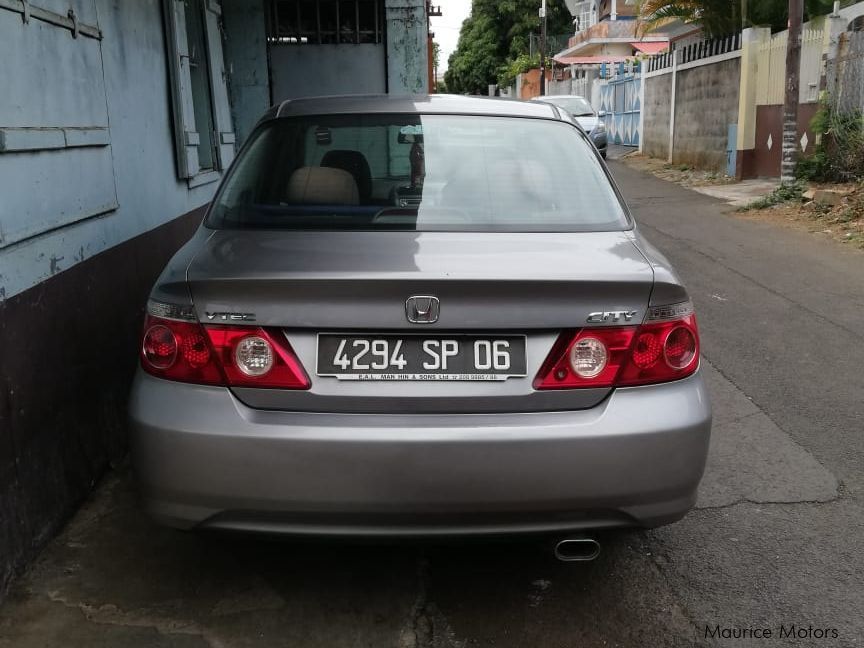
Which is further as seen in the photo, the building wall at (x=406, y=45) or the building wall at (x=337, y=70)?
the building wall at (x=337, y=70)

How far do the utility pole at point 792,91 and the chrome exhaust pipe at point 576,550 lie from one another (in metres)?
12.2

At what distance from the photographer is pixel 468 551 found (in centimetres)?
337

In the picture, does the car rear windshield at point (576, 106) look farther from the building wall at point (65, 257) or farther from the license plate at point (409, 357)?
the license plate at point (409, 357)

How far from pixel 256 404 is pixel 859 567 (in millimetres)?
2196

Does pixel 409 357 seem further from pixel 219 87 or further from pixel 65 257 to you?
pixel 219 87

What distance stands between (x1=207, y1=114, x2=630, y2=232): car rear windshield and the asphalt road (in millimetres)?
1101

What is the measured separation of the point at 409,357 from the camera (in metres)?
2.56

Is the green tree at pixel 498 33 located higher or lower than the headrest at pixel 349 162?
higher

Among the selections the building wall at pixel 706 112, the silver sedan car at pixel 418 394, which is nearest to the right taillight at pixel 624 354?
the silver sedan car at pixel 418 394

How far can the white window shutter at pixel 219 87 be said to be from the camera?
8109mm

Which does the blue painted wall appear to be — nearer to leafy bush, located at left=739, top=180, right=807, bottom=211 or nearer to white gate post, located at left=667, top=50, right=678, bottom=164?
leafy bush, located at left=739, top=180, right=807, bottom=211

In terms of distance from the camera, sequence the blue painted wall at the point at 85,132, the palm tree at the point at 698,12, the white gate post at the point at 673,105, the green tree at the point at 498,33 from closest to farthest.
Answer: the blue painted wall at the point at 85,132 < the palm tree at the point at 698,12 < the white gate post at the point at 673,105 < the green tree at the point at 498,33

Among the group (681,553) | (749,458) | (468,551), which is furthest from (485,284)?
(749,458)

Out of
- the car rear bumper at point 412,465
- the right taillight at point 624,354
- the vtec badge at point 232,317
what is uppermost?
the vtec badge at point 232,317
